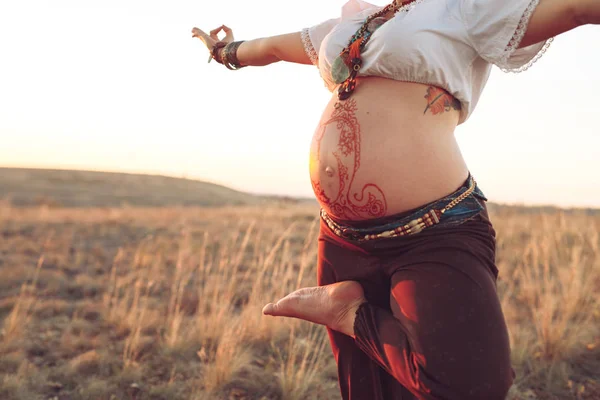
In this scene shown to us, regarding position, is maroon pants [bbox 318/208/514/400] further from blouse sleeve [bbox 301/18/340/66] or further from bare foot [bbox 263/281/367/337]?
blouse sleeve [bbox 301/18/340/66]

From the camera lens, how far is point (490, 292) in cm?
139

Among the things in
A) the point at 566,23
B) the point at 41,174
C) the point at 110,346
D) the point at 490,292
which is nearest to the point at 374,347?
the point at 490,292

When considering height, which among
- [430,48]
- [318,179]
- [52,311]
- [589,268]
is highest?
[430,48]

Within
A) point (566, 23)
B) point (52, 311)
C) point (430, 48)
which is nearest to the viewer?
point (566, 23)

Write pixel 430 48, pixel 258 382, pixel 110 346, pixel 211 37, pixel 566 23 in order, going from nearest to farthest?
pixel 566 23, pixel 430 48, pixel 211 37, pixel 258 382, pixel 110 346

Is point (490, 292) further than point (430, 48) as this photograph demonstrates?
No

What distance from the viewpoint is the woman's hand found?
2.49 metres

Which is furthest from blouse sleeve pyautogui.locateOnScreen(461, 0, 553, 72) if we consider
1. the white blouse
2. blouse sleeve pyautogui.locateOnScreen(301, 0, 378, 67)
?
blouse sleeve pyautogui.locateOnScreen(301, 0, 378, 67)

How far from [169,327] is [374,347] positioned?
9.64 feet

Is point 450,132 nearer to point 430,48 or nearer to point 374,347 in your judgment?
point 430,48

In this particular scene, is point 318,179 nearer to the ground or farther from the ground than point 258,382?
farther from the ground

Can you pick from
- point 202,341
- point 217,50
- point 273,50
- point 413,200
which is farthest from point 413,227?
point 202,341

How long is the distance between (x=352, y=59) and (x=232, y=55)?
2.94ft

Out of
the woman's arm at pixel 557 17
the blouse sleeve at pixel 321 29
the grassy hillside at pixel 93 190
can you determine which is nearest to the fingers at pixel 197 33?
the blouse sleeve at pixel 321 29
